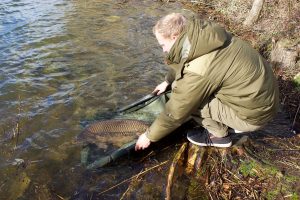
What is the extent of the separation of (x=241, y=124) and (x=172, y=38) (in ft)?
4.87

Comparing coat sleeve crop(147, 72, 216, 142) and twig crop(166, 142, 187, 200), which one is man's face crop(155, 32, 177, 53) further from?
twig crop(166, 142, 187, 200)

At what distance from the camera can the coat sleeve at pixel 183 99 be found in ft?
11.4

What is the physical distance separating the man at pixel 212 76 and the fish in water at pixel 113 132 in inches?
26.4

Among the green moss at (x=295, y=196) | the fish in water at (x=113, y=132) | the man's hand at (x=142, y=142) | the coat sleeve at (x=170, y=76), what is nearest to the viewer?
the green moss at (x=295, y=196)

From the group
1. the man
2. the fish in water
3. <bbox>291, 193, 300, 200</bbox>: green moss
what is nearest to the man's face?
the man

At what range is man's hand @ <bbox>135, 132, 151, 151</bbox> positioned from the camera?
4127mm

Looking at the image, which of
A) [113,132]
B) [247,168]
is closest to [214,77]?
[247,168]

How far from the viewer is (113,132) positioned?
4918 millimetres

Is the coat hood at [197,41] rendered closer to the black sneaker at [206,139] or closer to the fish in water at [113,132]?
the black sneaker at [206,139]

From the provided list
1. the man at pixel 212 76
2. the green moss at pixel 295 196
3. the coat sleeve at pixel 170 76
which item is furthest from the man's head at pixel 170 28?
the green moss at pixel 295 196

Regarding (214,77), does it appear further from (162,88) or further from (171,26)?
(162,88)

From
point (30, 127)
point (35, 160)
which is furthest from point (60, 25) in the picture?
point (35, 160)

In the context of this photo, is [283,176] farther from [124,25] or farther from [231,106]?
[124,25]

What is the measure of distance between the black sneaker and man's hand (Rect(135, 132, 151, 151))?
2.55ft
